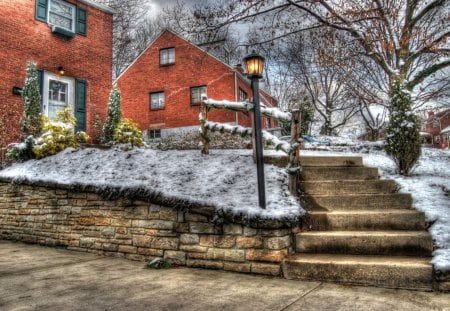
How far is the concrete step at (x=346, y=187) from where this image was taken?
4555mm

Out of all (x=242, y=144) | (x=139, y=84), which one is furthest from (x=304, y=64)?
(x=242, y=144)

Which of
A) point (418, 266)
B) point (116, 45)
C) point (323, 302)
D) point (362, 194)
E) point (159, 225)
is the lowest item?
point (323, 302)

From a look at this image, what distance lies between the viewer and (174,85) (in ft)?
61.5

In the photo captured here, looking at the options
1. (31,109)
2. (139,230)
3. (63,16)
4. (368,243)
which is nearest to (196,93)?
(63,16)

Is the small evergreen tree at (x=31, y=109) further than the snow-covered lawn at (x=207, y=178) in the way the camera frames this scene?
Yes

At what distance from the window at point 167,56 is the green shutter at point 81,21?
21.8 feet

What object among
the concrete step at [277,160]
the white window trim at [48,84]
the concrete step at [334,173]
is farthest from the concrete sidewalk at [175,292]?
the white window trim at [48,84]

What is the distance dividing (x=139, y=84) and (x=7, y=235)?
47.9ft

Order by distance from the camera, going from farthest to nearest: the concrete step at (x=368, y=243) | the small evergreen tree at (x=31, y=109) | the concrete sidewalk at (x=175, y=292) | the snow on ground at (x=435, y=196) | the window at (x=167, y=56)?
the window at (x=167, y=56) < the small evergreen tree at (x=31, y=109) < the concrete step at (x=368, y=243) < the snow on ground at (x=435, y=196) < the concrete sidewalk at (x=175, y=292)

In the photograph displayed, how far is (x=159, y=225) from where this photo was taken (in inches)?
170

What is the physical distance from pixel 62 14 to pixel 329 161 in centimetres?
1083

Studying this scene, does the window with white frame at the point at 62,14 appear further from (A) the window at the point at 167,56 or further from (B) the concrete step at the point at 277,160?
(B) the concrete step at the point at 277,160

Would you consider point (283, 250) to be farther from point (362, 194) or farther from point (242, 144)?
point (242, 144)

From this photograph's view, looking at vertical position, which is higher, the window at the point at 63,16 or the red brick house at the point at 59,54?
the window at the point at 63,16
